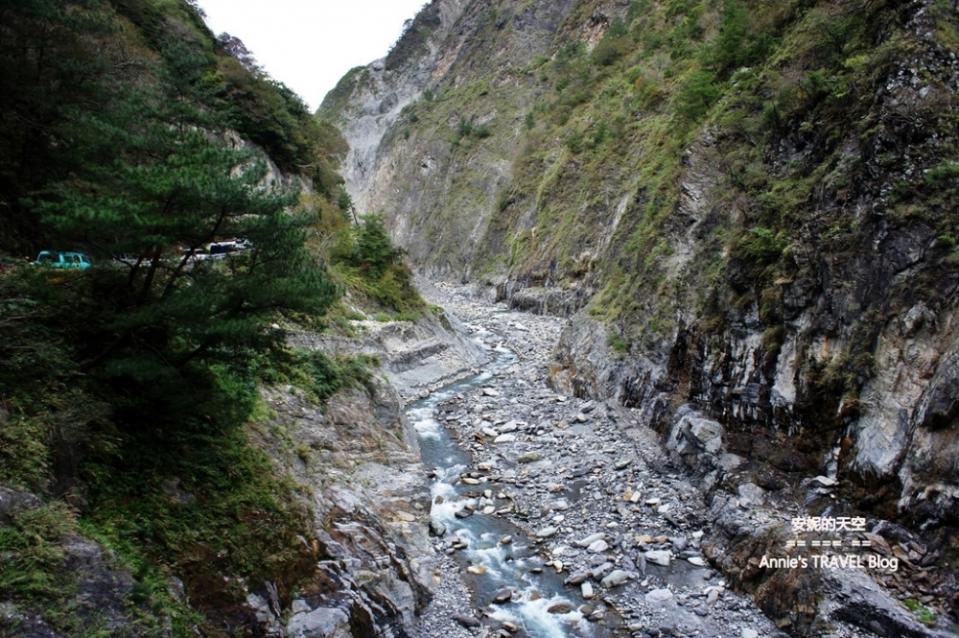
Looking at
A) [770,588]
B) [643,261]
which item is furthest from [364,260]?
[770,588]

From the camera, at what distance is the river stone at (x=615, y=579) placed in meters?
10.0

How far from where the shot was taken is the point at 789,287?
12445mm

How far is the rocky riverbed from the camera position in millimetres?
8797

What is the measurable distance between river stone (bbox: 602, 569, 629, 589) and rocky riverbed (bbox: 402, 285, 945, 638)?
19mm

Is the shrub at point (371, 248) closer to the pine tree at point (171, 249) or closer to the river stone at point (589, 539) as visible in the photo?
the river stone at point (589, 539)

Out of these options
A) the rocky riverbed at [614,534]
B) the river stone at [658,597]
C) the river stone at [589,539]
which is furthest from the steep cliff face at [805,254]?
the river stone at [589,539]

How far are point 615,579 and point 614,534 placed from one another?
4.79 feet

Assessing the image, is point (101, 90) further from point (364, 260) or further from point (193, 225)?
point (364, 260)

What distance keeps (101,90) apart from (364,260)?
674 inches

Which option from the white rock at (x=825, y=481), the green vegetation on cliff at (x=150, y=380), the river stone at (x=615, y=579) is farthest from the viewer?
the river stone at (x=615, y=579)

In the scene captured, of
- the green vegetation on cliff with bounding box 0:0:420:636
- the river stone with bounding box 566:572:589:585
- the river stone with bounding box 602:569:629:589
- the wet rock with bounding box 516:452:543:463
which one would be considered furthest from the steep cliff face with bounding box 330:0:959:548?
the green vegetation on cliff with bounding box 0:0:420:636

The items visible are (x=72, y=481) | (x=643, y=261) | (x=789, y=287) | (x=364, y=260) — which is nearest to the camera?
(x=72, y=481)

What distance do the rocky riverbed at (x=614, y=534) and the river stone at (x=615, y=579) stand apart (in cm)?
2

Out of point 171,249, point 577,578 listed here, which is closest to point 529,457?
→ point 577,578
